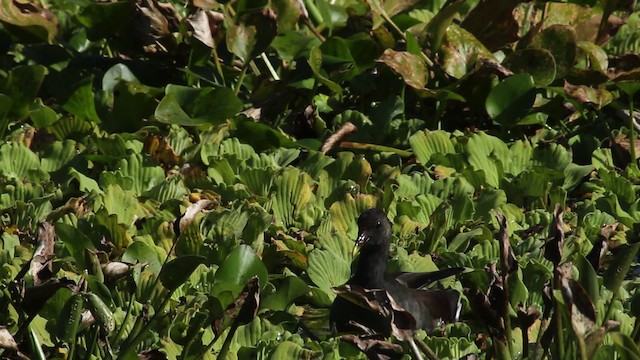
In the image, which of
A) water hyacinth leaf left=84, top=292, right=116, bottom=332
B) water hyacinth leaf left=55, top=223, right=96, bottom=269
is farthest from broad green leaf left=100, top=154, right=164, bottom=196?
water hyacinth leaf left=84, top=292, right=116, bottom=332

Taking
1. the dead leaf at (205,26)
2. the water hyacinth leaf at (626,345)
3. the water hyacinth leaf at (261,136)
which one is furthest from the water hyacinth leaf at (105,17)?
the water hyacinth leaf at (626,345)

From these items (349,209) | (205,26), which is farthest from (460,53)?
(349,209)

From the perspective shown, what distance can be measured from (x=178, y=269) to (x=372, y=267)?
732 mm

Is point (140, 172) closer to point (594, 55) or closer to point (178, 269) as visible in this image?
point (178, 269)

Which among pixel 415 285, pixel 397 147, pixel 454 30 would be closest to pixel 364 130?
pixel 397 147

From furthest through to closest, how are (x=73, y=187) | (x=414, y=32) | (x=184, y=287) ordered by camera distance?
(x=414, y=32) → (x=73, y=187) → (x=184, y=287)

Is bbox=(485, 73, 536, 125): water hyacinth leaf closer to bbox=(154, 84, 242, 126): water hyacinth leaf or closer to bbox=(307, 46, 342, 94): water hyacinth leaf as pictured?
bbox=(307, 46, 342, 94): water hyacinth leaf

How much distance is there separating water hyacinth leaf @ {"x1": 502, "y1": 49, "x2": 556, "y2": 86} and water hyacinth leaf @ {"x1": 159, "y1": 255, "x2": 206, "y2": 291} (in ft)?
7.16

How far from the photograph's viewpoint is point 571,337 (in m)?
2.39

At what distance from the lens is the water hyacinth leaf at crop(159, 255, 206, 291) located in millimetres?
2477

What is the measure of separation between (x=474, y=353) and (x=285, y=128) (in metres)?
1.88

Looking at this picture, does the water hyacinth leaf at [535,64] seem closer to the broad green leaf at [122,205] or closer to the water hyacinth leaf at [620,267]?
the broad green leaf at [122,205]

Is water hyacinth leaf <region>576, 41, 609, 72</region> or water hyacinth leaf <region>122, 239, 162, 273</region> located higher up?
water hyacinth leaf <region>122, 239, 162, 273</region>

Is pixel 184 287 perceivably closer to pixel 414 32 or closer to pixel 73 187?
pixel 73 187
